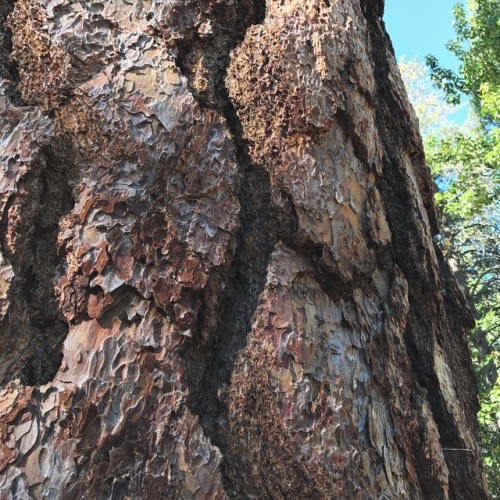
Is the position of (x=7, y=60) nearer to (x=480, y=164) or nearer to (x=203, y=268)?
(x=203, y=268)

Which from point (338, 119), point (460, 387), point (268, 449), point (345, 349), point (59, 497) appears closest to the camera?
point (59, 497)

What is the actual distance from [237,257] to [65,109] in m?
0.43

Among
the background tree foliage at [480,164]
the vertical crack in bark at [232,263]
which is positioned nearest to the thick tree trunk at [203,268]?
the vertical crack in bark at [232,263]

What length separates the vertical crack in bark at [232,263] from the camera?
3.65 feet

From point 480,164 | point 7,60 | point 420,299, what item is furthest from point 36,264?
point 480,164

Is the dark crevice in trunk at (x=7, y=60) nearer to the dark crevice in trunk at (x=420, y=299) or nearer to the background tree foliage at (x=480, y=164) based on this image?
the dark crevice in trunk at (x=420, y=299)

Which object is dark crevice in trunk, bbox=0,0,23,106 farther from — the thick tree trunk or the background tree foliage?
the background tree foliage

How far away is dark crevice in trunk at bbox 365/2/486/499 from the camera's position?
142cm

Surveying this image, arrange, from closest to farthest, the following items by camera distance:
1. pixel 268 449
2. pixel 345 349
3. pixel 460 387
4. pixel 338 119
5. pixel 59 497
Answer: pixel 59 497, pixel 268 449, pixel 345 349, pixel 338 119, pixel 460 387

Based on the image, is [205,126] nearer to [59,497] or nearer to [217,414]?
[217,414]

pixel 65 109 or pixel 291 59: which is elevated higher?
pixel 291 59

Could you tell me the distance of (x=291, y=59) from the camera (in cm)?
126

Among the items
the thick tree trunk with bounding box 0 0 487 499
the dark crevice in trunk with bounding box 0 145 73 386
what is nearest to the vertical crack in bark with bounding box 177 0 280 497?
the thick tree trunk with bounding box 0 0 487 499

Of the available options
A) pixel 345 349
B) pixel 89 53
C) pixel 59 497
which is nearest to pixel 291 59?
pixel 89 53
